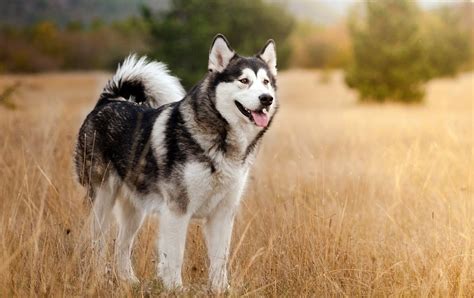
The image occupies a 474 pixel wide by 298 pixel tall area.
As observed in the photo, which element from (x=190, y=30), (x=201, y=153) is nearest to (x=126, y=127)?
(x=201, y=153)

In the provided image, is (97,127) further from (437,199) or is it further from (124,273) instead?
(437,199)

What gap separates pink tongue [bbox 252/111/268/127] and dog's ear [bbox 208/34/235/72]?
0.44 m

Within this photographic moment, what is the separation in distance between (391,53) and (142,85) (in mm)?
19459

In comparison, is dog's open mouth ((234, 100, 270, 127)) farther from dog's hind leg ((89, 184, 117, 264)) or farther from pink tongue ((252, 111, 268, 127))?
dog's hind leg ((89, 184, 117, 264))

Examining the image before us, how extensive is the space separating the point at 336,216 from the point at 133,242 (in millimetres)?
1588

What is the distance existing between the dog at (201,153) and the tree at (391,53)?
791 inches

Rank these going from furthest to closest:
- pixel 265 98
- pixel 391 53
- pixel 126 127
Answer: pixel 391 53
pixel 126 127
pixel 265 98

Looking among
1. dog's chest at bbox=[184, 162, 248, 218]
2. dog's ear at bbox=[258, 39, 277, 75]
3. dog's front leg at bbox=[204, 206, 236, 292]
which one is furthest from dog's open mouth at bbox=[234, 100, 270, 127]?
dog's front leg at bbox=[204, 206, 236, 292]

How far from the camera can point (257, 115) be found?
14.7 ft

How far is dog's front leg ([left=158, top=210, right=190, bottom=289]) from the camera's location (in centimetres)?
448

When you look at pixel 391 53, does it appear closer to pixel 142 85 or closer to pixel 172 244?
pixel 142 85

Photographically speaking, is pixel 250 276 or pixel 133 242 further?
pixel 133 242

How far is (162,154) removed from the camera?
466 cm

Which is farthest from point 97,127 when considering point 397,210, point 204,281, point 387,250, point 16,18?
point 16,18
